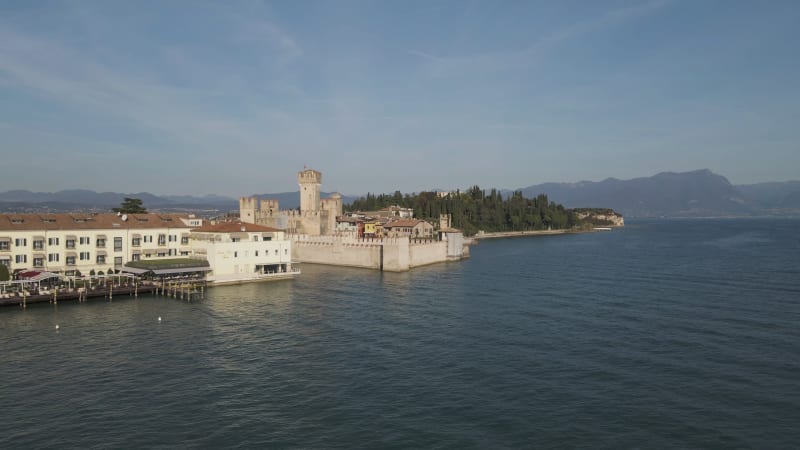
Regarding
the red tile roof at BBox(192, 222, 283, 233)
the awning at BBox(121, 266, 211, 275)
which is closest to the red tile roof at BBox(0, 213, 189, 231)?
the red tile roof at BBox(192, 222, 283, 233)

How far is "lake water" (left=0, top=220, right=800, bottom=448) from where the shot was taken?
18.2 m

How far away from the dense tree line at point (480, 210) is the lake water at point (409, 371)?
271ft

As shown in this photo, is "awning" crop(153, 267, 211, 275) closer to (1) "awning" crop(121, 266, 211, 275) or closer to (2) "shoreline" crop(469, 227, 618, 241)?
(1) "awning" crop(121, 266, 211, 275)

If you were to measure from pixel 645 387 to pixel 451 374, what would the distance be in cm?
834

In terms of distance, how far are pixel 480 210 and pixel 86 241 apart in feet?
351

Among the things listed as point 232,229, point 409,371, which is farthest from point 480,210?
point 409,371

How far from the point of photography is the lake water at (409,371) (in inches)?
718

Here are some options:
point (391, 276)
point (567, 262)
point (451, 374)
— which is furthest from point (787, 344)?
point (567, 262)

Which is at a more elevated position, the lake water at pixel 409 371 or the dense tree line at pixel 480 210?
the dense tree line at pixel 480 210

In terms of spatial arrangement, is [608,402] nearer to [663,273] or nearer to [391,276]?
[391,276]

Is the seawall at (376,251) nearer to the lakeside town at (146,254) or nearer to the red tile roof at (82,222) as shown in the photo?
the lakeside town at (146,254)

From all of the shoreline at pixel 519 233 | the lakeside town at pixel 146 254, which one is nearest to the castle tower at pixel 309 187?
the lakeside town at pixel 146 254

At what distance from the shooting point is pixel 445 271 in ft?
206

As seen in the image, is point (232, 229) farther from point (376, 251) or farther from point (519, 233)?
point (519, 233)
